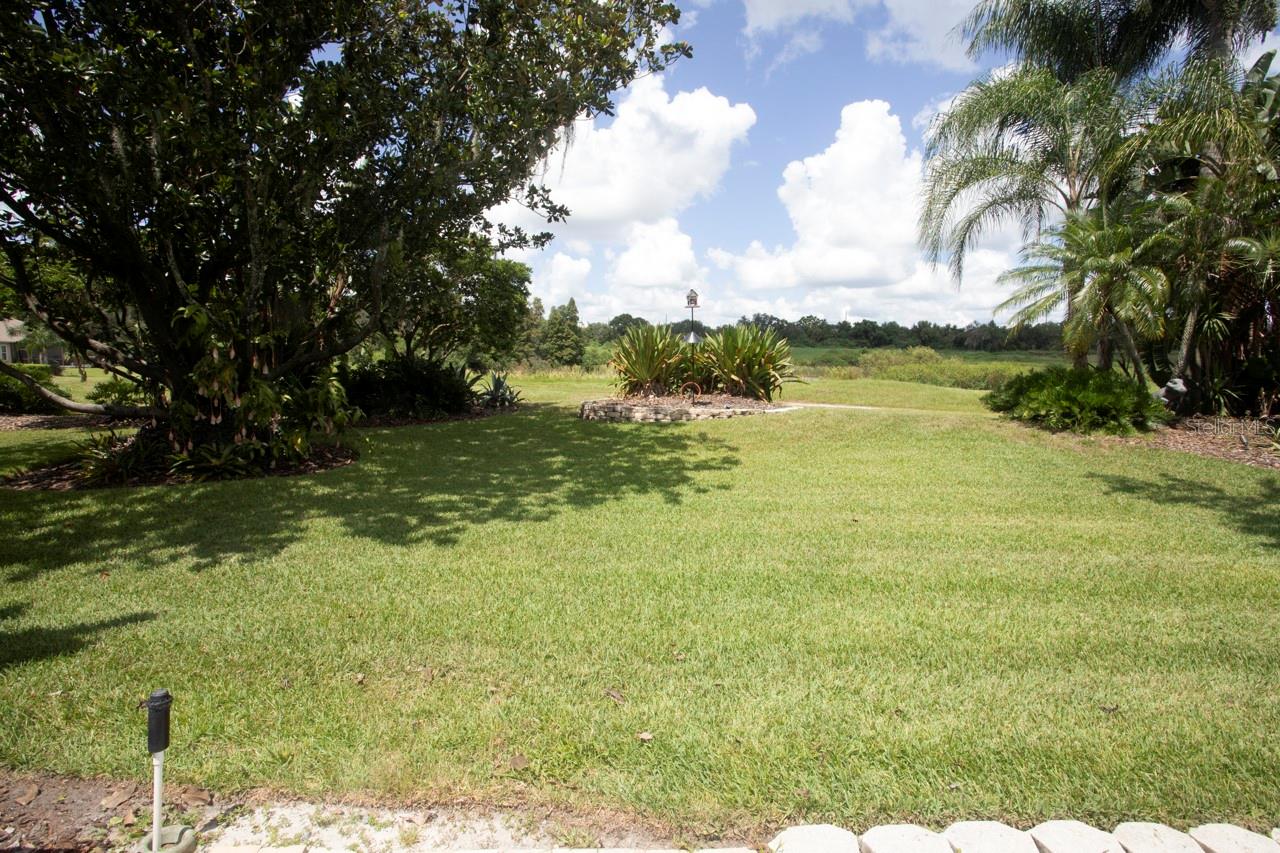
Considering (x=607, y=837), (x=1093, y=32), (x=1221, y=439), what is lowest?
(x=607, y=837)

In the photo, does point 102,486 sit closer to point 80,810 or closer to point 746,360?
point 80,810

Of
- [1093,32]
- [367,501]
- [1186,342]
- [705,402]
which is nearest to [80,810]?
[367,501]

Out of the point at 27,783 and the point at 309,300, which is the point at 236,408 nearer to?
the point at 309,300

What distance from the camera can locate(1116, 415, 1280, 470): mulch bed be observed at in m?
8.25

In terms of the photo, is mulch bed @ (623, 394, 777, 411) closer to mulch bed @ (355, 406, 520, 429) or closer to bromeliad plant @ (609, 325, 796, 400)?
bromeliad plant @ (609, 325, 796, 400)

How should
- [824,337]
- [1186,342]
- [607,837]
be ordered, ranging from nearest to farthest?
[607,837], [1186,342], [824,337]

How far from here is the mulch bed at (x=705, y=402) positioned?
12.1 metres

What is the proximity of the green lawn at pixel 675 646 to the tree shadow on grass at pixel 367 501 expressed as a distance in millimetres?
52

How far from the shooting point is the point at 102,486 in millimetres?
7031

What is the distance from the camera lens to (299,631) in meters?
3.43

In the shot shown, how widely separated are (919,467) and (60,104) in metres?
9.71

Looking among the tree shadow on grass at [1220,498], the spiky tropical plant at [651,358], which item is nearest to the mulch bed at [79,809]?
the tree shadow on grass at [1220,498]

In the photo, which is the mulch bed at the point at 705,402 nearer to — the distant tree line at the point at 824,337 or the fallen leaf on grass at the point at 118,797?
the fallen leaf on grass at the point at 118,797

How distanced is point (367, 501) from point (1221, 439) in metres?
11.2
